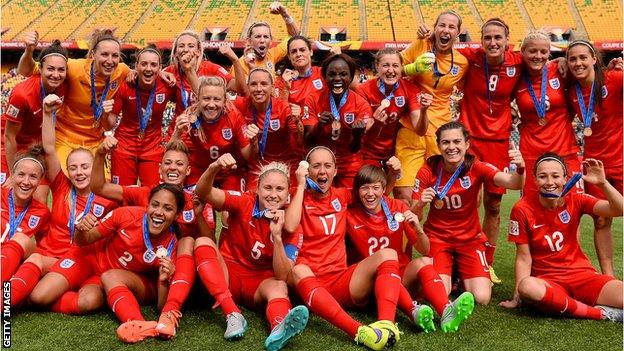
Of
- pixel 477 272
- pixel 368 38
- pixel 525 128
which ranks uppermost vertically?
pixel 368 38

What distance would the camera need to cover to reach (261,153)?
4562 mm

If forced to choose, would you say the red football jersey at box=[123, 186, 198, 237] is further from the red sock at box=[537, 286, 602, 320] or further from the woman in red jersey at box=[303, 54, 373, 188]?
the red sock at box=[537, 286, 602, 320]

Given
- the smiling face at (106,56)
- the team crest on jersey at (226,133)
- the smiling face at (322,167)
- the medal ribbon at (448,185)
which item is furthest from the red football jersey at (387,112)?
the smiling face at (106,56)

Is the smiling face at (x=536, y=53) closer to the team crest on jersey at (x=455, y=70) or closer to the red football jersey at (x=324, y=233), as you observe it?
the team crest on jersey at (x=455, y=70)

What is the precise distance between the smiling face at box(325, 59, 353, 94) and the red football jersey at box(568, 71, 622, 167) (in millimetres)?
1865

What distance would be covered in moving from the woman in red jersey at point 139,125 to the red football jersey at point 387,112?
1.65m

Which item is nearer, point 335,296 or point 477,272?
point 335,296

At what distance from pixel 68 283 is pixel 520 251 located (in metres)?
2.97

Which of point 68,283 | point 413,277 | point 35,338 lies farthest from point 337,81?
point 35,338

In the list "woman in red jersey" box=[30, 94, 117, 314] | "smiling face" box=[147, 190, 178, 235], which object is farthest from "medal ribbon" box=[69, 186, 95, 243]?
"smiling face" box=[147, 190, 178, 235]

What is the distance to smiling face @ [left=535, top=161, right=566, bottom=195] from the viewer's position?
3.79m

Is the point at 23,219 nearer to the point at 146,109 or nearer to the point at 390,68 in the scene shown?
the point at 146,109

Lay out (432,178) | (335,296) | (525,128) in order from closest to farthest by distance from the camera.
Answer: (335,296) < (432,178) < (525,128)

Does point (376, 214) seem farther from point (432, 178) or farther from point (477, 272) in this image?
point (477, 272)
